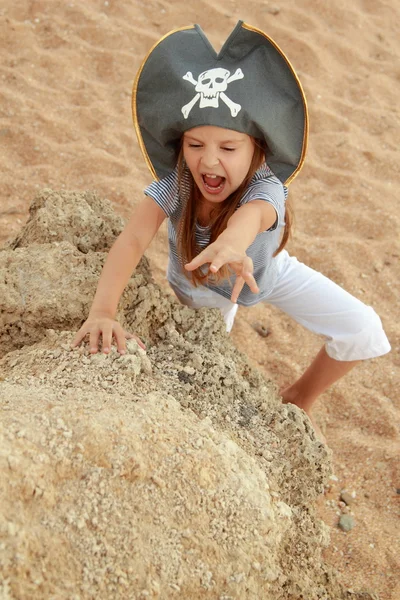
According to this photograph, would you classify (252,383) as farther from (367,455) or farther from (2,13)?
→ (2,13)

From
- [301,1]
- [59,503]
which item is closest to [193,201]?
[59,503]

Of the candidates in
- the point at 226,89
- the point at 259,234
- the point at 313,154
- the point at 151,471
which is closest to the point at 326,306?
the point at 259,234

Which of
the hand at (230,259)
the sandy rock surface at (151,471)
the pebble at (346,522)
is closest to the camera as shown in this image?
the sandy rock surface at (151,471)

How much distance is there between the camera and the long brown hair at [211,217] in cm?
210

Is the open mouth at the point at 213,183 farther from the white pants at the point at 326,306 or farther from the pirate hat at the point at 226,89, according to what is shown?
the white pants at the point at 326,306

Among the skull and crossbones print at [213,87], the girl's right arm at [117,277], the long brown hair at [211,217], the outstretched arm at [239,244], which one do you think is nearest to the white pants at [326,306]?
the long brown hair at [211,217]

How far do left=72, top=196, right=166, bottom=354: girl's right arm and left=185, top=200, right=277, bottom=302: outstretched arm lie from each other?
350 millimetres

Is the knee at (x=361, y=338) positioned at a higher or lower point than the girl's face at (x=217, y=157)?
lower

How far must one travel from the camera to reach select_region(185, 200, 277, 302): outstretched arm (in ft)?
5.49

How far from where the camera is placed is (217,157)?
1.99 meters

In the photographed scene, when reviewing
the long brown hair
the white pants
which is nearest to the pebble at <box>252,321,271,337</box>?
the white pants

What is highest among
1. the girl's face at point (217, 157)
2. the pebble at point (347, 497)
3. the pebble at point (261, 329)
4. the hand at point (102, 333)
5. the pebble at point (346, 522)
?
the girl's face at point (217, 157)

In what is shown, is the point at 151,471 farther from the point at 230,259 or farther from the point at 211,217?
the point at 211,217

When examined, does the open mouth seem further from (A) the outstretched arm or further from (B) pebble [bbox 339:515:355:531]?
(B) pebble [bbox 339:515:355:531]
